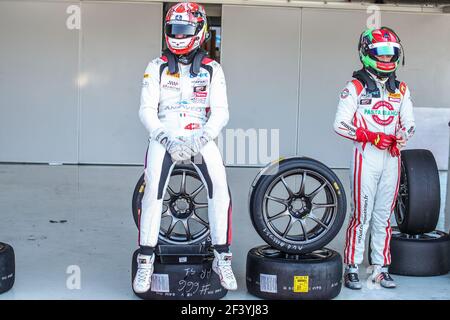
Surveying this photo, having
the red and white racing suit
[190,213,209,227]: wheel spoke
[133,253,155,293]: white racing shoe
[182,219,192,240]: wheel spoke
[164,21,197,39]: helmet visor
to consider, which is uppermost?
[164,21,197,39]: helmet visor

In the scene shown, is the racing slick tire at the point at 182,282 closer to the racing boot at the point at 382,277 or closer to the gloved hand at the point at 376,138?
the racing boot at the point at 382,277

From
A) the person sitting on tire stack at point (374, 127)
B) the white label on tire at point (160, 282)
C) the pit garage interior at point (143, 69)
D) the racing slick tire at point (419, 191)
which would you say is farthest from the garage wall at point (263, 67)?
the white label on tire at point (160, 282)

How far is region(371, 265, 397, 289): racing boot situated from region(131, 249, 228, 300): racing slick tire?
116cm

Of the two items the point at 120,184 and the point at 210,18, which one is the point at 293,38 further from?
the point at 120,184

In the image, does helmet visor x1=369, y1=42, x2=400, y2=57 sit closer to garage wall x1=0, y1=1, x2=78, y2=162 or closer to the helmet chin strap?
the helmet chin strap

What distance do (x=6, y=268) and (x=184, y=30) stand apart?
1794mm

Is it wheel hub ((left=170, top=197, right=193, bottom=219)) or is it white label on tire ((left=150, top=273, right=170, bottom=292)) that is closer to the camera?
white label on tire ((left=150, top=273, right=170, bottom=292))

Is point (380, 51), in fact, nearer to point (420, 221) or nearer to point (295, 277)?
point (420, 221)

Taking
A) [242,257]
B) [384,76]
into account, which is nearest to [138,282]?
[242,257]

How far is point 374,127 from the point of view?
14.8ft

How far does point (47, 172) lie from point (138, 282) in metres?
5.94

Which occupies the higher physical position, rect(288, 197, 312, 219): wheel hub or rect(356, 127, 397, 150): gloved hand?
rect(356, 127, 397, 150): gloved hand

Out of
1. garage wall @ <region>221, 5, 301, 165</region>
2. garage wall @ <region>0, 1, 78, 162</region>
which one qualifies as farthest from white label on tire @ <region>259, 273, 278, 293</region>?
garage wall @ <region>0, 1, 78, 162</region>

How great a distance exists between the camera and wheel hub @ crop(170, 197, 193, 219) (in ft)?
15.6
